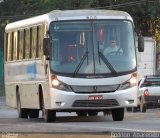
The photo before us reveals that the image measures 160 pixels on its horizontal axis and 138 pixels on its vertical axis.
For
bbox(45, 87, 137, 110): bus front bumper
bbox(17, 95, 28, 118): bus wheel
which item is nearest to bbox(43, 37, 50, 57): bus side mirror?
bbox(45, 87, 137, 110): bus front bumper

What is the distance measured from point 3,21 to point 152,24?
1367 cm

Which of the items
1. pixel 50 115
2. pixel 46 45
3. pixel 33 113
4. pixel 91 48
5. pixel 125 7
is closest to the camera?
pixel 46 45

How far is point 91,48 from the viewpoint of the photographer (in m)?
23.1

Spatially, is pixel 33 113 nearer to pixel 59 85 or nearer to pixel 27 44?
pixel 27 44

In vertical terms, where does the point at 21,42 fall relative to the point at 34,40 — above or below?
below

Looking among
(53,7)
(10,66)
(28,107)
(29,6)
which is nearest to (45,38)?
(28,107)

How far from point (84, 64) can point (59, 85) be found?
3.16ft

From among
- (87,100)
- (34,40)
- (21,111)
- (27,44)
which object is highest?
(34,40)

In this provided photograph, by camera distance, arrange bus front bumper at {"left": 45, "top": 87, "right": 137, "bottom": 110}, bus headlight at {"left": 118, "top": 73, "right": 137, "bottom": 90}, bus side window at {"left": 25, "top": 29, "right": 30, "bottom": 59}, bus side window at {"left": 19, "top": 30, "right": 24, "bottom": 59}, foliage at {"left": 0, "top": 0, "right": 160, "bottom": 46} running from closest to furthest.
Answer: bus front bumper at {"left": 45, "top": 87, "right": 137, "bottom": 110}, bus headlight at {"left": 118, "top": 73, "right": 137, "bottom": 90}, bus side window at {"left": 25, "top": 29, "right": 30, "bottom": 59}, bus side window at {"left": 19, "top": 30, "right": 24, "bottom": 59}, foliage at {"left": 0, "top": 0, "right": 160, "bottom": 46}

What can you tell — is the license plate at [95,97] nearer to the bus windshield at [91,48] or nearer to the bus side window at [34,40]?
the bus windshield at [91,48]

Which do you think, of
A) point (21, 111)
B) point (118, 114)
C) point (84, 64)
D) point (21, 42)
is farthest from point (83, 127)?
point (21, 111)

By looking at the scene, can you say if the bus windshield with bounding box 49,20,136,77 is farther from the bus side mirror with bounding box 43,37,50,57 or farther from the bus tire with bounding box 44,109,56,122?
the bus tire with bounding box 44,109,56,122

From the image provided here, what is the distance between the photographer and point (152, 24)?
6122 centimetres

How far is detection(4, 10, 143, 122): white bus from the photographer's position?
22.7 metres
